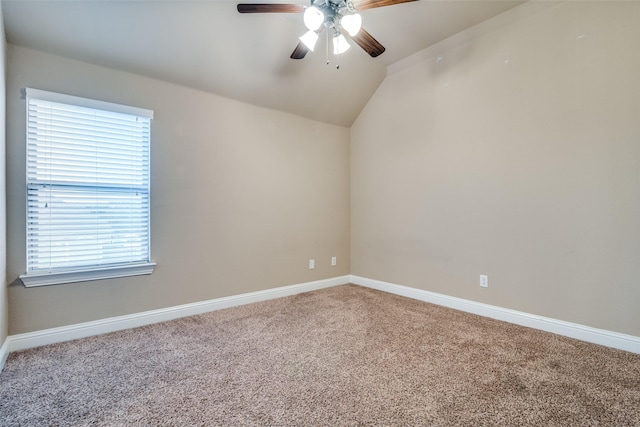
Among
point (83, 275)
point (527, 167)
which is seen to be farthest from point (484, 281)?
point (83, 275)

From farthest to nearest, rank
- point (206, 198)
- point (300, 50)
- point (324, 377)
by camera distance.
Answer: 1. point (206, 198)
2. point (300, 50)
3. point (324, 377)

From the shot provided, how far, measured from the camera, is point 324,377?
6.18 ft

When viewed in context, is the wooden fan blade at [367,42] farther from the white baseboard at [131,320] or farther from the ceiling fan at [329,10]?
the white baseboard at [131,320]

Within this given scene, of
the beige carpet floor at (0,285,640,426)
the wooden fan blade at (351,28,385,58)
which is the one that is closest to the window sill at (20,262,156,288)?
the beige carpet floor at (0,285,640,426)

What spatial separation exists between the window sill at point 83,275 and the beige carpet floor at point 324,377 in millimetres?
499

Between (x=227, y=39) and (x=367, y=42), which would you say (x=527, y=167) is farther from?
(x=227, y=39)

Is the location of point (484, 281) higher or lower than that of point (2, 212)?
lower

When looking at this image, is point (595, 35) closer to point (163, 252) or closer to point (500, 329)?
point (500, 329)

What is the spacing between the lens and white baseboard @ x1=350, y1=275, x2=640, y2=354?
2.26 metres

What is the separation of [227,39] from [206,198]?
60.4 inches

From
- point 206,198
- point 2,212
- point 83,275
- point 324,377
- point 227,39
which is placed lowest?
point 324,377

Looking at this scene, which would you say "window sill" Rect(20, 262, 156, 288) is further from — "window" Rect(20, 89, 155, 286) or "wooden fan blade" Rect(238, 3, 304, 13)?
"wooden fan blade" Rect(238, 3, 304, 13)

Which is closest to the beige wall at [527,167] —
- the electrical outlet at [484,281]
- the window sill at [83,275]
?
the electrical outlet at [484,281]

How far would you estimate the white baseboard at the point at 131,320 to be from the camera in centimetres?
229
